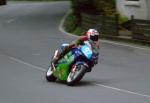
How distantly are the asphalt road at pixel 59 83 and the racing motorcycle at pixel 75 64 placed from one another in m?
0.24

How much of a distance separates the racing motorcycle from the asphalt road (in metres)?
0.24

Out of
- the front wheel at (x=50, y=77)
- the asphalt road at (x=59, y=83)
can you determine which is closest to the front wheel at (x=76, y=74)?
the asphalt road at (x=59, y=83)

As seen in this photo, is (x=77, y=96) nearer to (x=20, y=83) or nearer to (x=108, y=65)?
(x=20, y=83)

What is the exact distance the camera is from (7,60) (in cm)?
2320

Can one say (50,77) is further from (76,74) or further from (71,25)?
(71,25)

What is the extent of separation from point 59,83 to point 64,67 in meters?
0.71

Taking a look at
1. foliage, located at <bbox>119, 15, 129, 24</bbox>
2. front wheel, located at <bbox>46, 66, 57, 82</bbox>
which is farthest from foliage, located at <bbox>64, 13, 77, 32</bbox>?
front wheel, located at <bbox>46, 66, 57, 82</bbox>

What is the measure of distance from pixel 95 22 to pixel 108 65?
10.7m

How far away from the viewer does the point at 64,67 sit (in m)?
15.6

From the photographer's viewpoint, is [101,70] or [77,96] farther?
[101,70]

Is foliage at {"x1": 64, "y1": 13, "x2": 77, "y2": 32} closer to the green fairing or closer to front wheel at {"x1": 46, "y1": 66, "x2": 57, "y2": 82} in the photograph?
front wheel at {"x1": 46, "y1": 66, "x2": 57, "y2": 82}

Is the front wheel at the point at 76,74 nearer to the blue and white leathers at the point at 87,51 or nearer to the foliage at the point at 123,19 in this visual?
the blue and white leathers at the point at 87,51

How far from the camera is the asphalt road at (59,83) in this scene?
1365cm

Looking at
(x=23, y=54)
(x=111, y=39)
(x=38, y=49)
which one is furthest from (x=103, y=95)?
(x=111, y=39)
